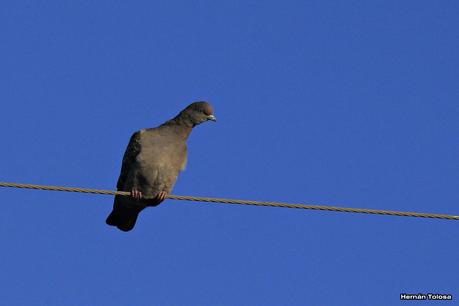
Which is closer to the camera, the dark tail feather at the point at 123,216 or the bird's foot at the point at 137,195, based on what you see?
the bird's foot at the point at 137,195

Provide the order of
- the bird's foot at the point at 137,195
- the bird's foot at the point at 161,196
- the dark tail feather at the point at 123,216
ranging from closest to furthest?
the bird's foot at the point at 137,195, the bird's foot at the point at 161,196, the dark tail feather at the point at 123,216

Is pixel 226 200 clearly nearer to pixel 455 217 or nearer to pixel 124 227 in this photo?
pixel 455 217

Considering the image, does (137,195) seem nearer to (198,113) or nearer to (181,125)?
(181,125)

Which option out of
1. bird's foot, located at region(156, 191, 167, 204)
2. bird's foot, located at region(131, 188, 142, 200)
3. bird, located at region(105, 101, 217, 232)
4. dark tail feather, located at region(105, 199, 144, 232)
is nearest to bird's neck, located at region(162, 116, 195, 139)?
bird, located at region(105, 101, 217, 232)

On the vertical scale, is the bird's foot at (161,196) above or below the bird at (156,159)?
below

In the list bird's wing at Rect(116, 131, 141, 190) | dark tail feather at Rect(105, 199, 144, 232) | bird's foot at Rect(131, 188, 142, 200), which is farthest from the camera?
dark tail feather at Rect(105, 199, 144, 232)

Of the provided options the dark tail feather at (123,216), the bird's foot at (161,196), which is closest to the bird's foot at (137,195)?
the bird's foot at (161,196)

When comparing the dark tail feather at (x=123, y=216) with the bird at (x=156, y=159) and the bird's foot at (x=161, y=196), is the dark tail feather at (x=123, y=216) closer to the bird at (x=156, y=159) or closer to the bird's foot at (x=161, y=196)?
the bird at (x=156, y=159)

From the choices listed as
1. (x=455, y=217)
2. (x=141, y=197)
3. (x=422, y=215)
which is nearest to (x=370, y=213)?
(x=422, y=215)

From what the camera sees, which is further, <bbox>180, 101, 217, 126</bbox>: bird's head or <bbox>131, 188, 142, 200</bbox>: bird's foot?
<bbox>180, 101, 217, 126</bbox>: bird's head

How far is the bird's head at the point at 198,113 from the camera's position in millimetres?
Result: 11250

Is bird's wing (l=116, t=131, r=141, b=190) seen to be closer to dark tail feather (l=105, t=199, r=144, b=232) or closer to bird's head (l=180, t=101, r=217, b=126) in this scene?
dark tail feather (l=105, t=199, r=144, b=232)

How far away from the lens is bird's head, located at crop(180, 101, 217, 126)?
36.9ft

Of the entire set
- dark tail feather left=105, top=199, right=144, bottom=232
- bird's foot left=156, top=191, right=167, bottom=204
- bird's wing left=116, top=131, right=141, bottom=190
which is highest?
bird's wing left=116, top=131, right=141, bottom=190
